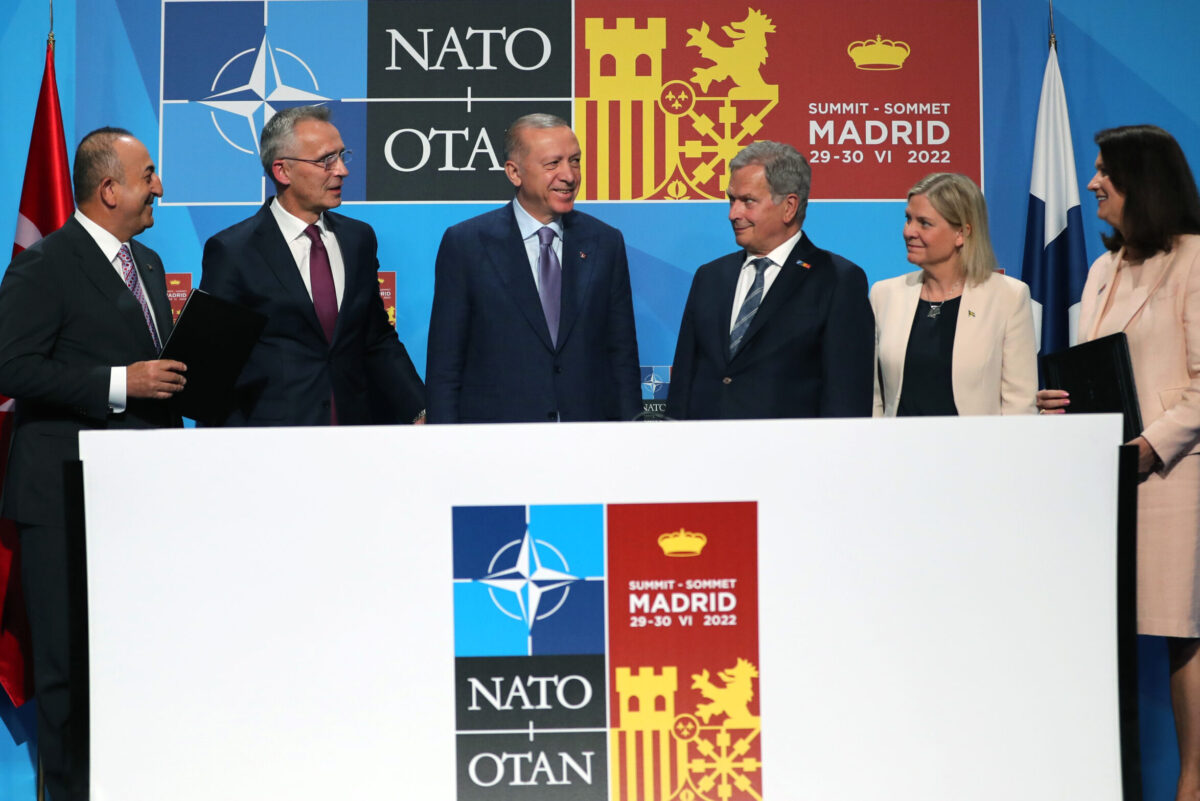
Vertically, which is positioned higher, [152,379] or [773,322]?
[773,322]

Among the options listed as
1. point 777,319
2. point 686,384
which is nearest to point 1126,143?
point 777,319

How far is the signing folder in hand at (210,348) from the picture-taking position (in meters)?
2.96

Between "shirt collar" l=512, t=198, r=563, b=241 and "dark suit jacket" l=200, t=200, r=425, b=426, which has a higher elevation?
"shirt collar" l=512, t=198, r=563, b=241

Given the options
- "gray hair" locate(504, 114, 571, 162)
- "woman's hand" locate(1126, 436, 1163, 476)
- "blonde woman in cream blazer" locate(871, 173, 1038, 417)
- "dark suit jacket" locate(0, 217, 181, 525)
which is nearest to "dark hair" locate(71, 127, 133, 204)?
"dark suit jacket" locate(0, 217, 181, 525)

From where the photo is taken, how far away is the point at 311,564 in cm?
218

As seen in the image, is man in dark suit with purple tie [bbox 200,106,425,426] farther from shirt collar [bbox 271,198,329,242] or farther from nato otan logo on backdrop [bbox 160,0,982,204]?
nato otan logo on backdrop [bbox 160,0,982,204]

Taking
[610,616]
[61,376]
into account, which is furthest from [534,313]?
[610,616]

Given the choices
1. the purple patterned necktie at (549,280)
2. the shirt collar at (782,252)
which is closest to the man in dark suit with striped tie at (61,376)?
the purple patterned necktie at (549,280)

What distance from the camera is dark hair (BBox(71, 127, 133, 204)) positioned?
324cm

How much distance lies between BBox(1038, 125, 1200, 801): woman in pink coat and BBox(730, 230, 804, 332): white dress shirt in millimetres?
802

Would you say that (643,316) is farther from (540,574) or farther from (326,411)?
(540,574)

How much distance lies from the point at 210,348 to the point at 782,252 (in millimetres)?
1605

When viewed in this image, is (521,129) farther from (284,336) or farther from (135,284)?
(135,284)

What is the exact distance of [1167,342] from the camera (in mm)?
3076
